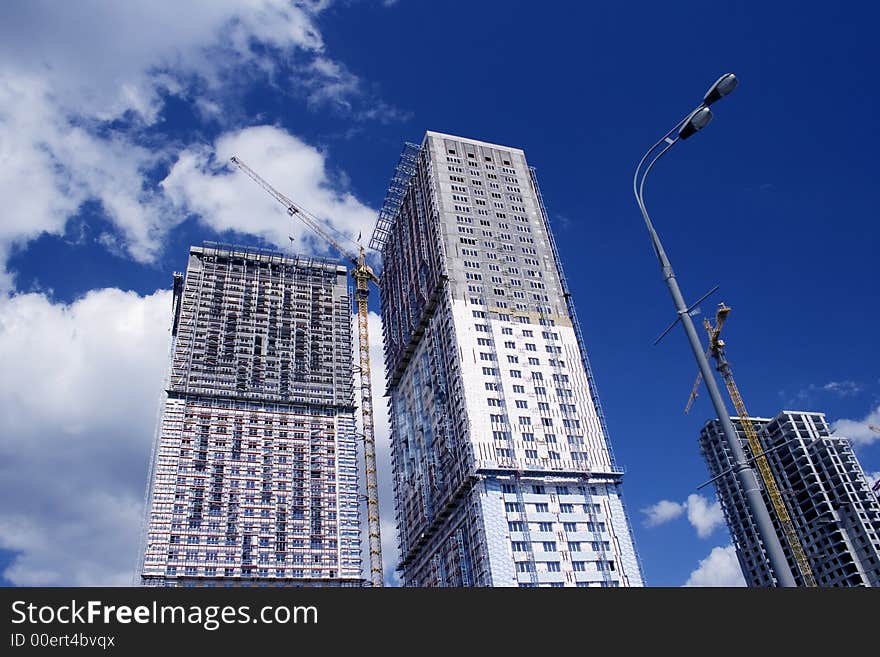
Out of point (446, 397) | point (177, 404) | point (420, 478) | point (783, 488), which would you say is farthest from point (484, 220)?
point (783, 488)

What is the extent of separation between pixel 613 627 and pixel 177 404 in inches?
4735

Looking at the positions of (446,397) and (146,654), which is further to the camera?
(446,397)

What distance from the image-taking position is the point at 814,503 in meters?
149

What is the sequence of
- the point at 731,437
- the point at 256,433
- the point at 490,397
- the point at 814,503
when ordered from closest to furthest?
the point at 731,437, the point at 490,397, the point at 256,433, the point at 814,503

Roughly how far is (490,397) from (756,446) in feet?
286

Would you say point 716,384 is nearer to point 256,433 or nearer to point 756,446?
point 256,433

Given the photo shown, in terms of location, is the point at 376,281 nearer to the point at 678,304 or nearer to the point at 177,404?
the point at 177,404

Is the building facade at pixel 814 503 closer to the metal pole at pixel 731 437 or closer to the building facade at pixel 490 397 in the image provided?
the building facade at pixel 490 397

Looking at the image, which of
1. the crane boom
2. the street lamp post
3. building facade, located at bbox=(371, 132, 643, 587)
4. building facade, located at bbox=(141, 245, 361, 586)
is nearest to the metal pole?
the street lamp post

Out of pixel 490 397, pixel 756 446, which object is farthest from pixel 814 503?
pixel 490 397

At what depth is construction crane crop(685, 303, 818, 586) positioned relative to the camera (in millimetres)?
140750

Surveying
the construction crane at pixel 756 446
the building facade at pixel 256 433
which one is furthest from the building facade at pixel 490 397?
the construction crane at pixel 756 446

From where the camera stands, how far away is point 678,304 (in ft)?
64.0

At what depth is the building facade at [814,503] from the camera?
14000cm
